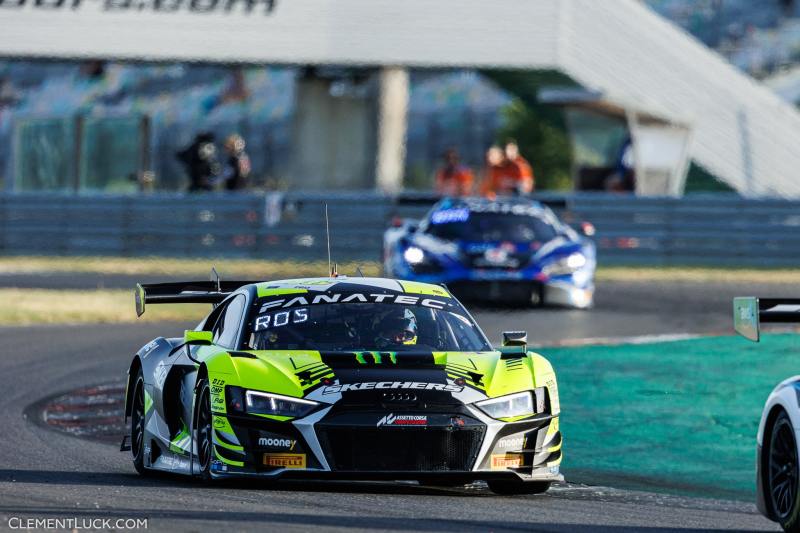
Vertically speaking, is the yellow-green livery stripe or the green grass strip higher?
the yellow-green livery stripe

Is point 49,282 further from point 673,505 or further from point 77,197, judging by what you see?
point 673,505

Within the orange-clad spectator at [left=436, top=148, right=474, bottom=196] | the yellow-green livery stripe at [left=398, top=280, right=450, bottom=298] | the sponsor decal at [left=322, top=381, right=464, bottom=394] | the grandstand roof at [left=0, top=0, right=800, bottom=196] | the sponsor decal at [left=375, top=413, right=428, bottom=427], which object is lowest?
the sponsor decal at [left=375, top=413, right=428, bottom=427]

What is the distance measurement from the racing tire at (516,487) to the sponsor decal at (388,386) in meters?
0.58

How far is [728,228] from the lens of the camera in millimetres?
26938

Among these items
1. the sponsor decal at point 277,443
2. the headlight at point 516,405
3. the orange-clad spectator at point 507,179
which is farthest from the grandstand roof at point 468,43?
the sponsor decal at point 277,443

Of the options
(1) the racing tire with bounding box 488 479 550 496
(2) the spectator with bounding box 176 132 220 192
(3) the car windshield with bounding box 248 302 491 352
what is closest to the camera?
(1) the racing tire with bounding box 488 479 550 496

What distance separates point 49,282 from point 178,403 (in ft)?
50.1

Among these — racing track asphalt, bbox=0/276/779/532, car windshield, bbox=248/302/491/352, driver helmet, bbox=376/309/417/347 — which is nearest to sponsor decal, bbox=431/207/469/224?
racing track asphalt, bbox=0/276/779/532

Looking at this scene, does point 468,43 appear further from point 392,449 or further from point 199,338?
point 392,449

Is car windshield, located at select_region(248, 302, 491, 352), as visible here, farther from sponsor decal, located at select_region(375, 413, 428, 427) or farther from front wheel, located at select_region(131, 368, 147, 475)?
front wheel, located at select_region(131, 368, 147, 475)

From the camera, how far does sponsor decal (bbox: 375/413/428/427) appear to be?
812 centimetres

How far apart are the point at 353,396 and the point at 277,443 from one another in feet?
1.28

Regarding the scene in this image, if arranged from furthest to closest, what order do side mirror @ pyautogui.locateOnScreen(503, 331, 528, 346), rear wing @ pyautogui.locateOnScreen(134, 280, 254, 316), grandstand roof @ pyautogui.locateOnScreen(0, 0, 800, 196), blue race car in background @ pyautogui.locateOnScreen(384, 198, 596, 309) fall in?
1. grandstand roof @ pyautogui.locateOnScreen(0, 0, 800, 196)
2. blue race car in background @ pyautogui.locateOnScreen(384, 198, 596, 309)
3. rear wing @ pyautogui.locateOnScreen(134, 280, 254, 316)
4. side mirror @ pyautogui.locateOnScreen(503, 331, 528, 346)

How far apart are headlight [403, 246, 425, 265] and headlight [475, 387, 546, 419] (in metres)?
11.7
